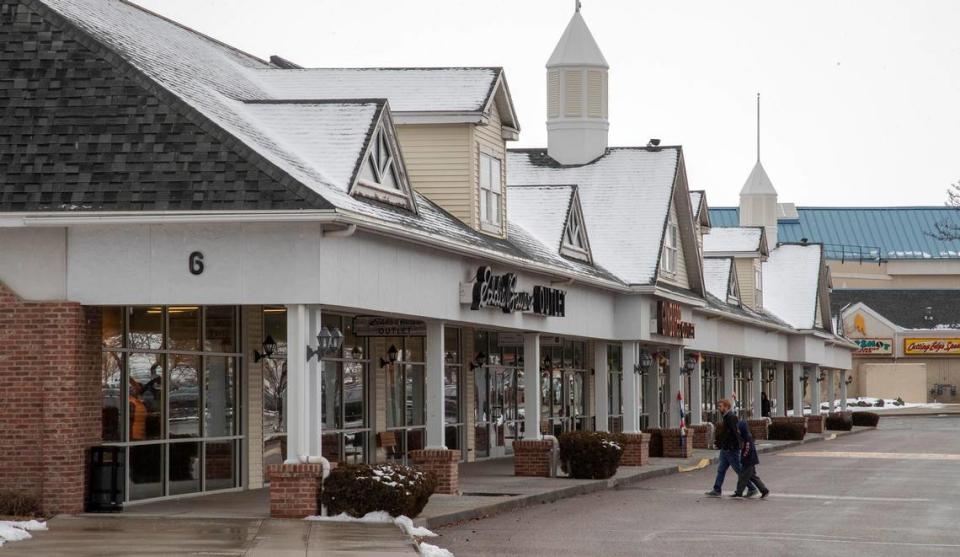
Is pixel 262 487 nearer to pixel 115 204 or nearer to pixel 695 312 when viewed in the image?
pixel 115 204

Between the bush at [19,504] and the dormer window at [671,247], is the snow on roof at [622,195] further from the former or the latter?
the bush at [19,504]

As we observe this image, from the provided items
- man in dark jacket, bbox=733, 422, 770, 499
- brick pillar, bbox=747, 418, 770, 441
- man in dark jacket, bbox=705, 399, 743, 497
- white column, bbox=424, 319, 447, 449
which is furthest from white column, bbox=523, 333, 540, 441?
brick pillar, bbox=747, 418, 770, 441

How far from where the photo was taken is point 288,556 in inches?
608

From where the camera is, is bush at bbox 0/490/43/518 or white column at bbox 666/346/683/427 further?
white column at bbox 666/346/683/427

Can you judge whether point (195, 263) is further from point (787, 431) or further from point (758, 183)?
point (758, 183)

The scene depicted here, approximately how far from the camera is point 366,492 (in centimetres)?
1931

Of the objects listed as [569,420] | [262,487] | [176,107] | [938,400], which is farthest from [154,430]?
[938,400]

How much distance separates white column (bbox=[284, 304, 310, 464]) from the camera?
1941 cm

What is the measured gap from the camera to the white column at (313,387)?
1966 cm

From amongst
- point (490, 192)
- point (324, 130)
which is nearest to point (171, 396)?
point (324, 130)

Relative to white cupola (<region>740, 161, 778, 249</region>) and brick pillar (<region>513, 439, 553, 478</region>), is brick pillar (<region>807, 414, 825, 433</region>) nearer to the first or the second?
white cupola (<region>740, 161, 778, 249</region>)

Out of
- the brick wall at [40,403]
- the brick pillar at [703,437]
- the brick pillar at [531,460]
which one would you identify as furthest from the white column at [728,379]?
the brick wall at [40,403]

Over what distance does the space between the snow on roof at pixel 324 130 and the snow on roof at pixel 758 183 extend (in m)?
53.6

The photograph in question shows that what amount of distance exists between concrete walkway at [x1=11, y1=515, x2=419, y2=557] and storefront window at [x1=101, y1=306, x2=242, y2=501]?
94.6 inches
